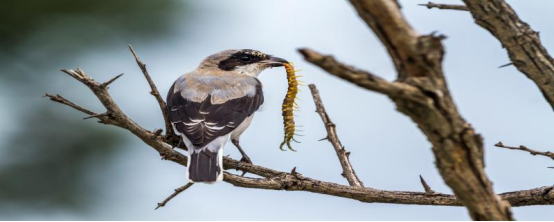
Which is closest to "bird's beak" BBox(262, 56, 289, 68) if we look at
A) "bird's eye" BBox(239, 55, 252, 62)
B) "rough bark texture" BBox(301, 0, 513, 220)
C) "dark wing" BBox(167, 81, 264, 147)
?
"bird's eye" BBox(239, 55, 252, 62)

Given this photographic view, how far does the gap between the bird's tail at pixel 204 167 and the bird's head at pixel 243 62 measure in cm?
183

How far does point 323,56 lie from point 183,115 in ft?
9.39

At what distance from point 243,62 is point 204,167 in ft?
7.08

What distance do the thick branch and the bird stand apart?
5.41 ft

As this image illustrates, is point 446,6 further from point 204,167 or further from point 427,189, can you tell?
point 204,167

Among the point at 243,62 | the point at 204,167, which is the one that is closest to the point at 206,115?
the point at 204,167

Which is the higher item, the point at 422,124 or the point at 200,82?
the point at 200,82

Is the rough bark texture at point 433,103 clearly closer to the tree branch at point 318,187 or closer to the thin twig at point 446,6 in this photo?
the tree branch at point 318,187

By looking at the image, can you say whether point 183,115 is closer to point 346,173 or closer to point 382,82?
point 346,173

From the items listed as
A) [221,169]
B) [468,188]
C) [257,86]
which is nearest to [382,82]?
→ [468,188]

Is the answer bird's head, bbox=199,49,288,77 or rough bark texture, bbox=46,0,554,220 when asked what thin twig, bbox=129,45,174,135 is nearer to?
rough bark texture, bbox=46,0,554,220

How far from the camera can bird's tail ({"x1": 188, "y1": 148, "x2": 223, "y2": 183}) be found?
4082 millimetres

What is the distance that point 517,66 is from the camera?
321 cm

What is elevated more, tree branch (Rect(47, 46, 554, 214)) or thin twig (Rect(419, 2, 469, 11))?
thin twig (Rect(419, 2, 469, 11))
